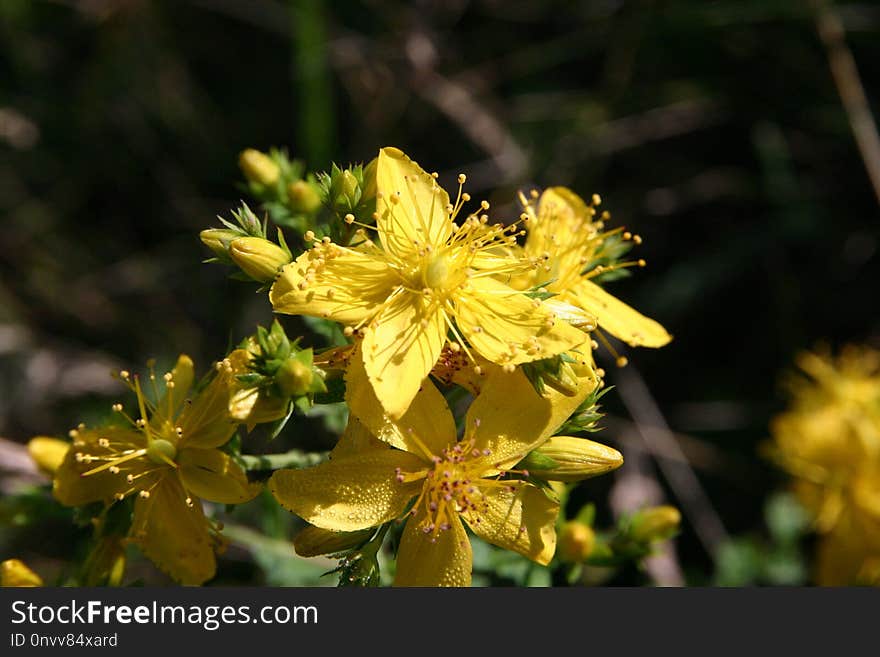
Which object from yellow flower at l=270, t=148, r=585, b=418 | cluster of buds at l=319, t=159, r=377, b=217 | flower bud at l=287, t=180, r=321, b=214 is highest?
flower bud at l=287, t=180, r=321, b=214

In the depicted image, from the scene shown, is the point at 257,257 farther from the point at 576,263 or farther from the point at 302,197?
the point at 576,263

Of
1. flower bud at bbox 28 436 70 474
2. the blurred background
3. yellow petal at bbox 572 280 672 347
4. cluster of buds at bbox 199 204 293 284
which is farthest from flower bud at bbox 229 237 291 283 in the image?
the blurred background

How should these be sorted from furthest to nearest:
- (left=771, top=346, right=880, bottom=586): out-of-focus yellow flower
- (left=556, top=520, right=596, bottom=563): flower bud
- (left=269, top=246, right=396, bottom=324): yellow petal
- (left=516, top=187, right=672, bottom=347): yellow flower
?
(left=771, top=346, right=880, bottom=586): out-of-focus yellow flower < (left=556, top=520, right=596, bottom=563): flower bud < (left=516, top=187, right=672, bottom=347): yellow flower < (left=269, top=246, right=396, bottom=324): yellow petal

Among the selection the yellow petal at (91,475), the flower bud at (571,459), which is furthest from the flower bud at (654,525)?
the yellow petal at (91,475)

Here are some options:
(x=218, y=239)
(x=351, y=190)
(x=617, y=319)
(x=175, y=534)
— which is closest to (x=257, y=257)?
(x=218, y=239)

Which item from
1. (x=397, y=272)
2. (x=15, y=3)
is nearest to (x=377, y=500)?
(x=397, y=272)

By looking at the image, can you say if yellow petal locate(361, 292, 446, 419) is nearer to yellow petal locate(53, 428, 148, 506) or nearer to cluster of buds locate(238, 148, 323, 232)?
cluster of buds locate(238, 148, 323, 232)
